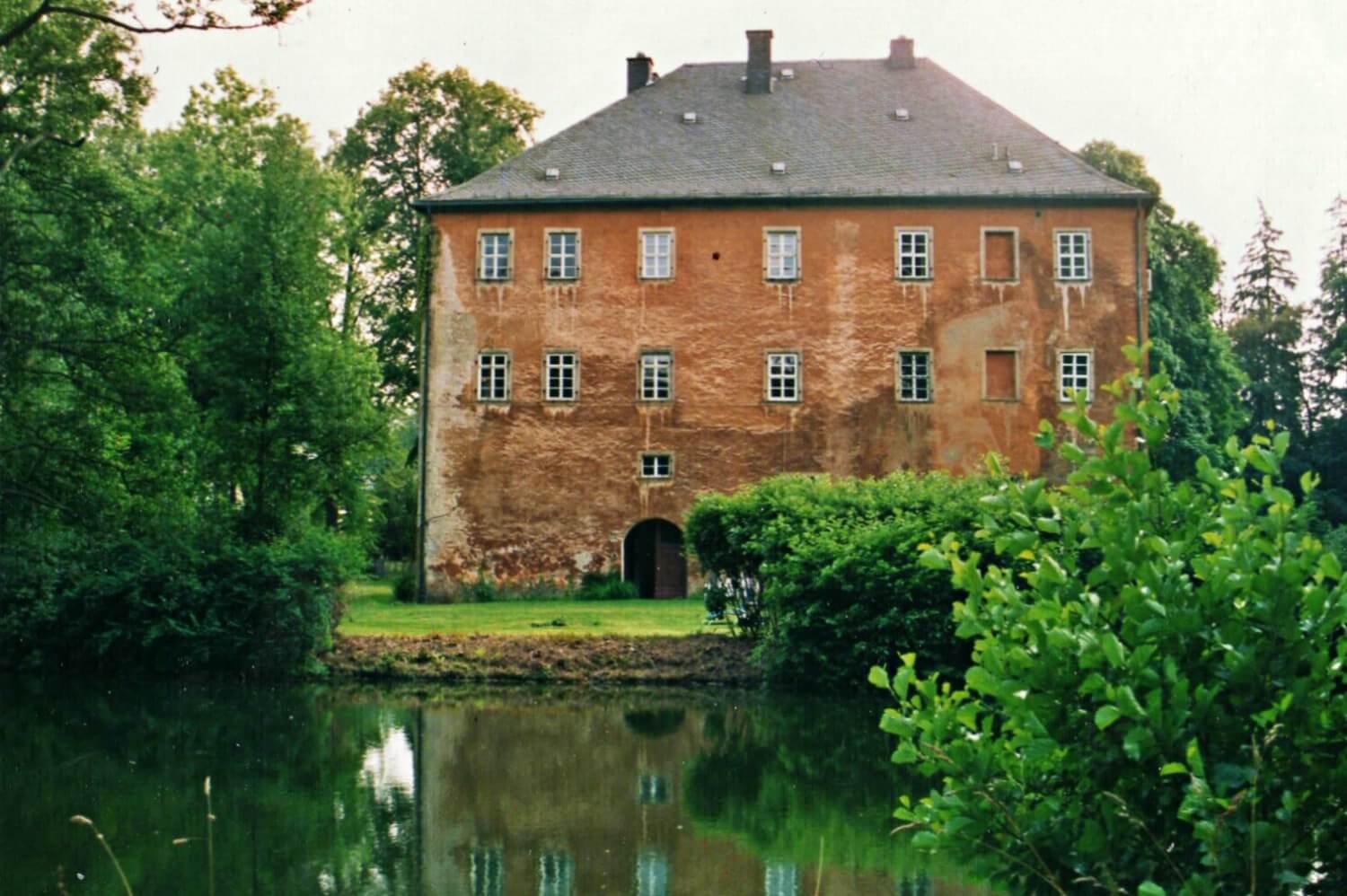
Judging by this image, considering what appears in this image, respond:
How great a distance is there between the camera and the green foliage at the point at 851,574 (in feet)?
56.2

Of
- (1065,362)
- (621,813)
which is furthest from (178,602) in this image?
(1065,362)

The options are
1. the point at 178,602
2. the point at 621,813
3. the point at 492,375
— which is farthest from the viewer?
the point at 492,375

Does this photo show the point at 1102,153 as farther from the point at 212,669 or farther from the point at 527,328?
the point at 212,669

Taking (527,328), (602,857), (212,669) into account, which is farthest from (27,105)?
(602,857)

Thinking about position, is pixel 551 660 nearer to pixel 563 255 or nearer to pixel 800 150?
pixel 563 255

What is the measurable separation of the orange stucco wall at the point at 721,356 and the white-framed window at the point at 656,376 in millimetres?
193

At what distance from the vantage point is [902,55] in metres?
39.7

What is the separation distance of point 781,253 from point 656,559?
306 inches

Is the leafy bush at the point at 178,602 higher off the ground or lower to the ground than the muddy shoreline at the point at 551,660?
higher

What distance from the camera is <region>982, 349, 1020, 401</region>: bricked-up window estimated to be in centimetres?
3444

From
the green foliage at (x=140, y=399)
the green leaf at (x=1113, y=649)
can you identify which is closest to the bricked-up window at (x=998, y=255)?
the green foliage at (x=140, y=399)

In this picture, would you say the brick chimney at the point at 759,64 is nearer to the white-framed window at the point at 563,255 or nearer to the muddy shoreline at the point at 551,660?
the white-framed window at the point at 563,255

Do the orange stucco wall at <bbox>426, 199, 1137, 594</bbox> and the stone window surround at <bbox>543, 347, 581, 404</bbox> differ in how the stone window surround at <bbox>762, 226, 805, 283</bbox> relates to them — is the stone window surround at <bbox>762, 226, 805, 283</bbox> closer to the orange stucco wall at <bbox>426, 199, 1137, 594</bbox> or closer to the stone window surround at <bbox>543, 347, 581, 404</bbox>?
the orange stucco wall at <bbox>426, 199, 1137, 594</bbox>

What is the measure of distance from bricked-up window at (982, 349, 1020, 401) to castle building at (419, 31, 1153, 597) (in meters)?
0.04
